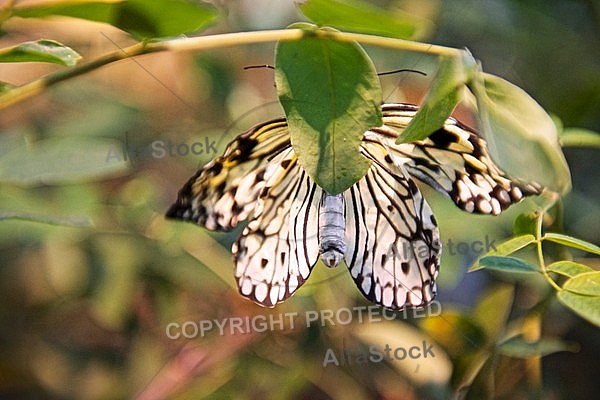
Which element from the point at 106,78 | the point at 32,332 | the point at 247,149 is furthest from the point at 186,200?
the point at 32,332

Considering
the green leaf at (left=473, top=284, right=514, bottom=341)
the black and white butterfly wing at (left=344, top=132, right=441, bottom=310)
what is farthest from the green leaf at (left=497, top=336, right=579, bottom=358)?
the black and white butterfly wing at (left=344, top=132, right=441, bottom=310)

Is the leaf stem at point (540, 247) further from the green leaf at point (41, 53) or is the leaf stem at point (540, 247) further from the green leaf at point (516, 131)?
the green leaf at point (41, 53)

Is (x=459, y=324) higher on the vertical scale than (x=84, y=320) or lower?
higher

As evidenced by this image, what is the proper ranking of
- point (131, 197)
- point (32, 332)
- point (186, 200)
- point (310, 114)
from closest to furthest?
point (310, 114)
point (186, 200)
point (131, 197)
point (32, 332)

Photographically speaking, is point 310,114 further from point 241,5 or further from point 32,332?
point 32,332

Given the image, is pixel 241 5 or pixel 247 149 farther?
pixel 241 5
